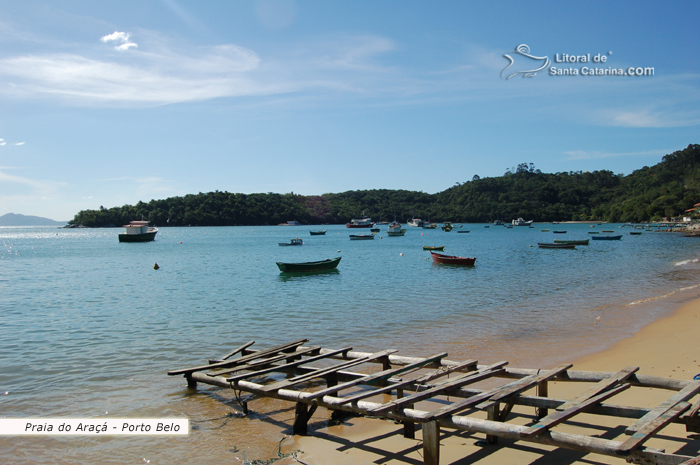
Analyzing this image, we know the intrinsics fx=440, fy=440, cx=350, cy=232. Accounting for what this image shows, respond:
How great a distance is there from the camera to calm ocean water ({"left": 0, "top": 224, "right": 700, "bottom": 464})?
25.5 ft

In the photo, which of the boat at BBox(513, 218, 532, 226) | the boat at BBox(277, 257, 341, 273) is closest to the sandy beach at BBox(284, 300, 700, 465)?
the boat at BBox(277, 257, 341, 273)

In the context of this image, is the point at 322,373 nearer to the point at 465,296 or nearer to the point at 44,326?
the point at 44,326

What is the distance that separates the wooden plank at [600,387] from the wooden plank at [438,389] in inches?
51.1

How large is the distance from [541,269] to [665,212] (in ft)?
449

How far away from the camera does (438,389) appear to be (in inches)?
246

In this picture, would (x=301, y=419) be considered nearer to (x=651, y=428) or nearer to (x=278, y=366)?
(x=278, y=366)

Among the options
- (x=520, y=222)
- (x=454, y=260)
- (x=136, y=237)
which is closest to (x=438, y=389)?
(x=454, y=260)

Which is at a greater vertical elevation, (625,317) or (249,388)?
(249,388)

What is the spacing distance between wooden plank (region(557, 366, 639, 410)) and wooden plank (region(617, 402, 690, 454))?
2.75 ft

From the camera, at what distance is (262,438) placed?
7199mm

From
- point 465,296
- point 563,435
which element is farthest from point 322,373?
point 465,296

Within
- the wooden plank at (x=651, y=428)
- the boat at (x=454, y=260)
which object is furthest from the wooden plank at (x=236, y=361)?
the boat at (x=454, y=260)

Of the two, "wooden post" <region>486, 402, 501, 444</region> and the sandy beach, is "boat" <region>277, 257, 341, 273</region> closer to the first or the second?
the sandy beach

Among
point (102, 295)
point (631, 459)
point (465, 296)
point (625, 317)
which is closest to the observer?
point (631, 459)
